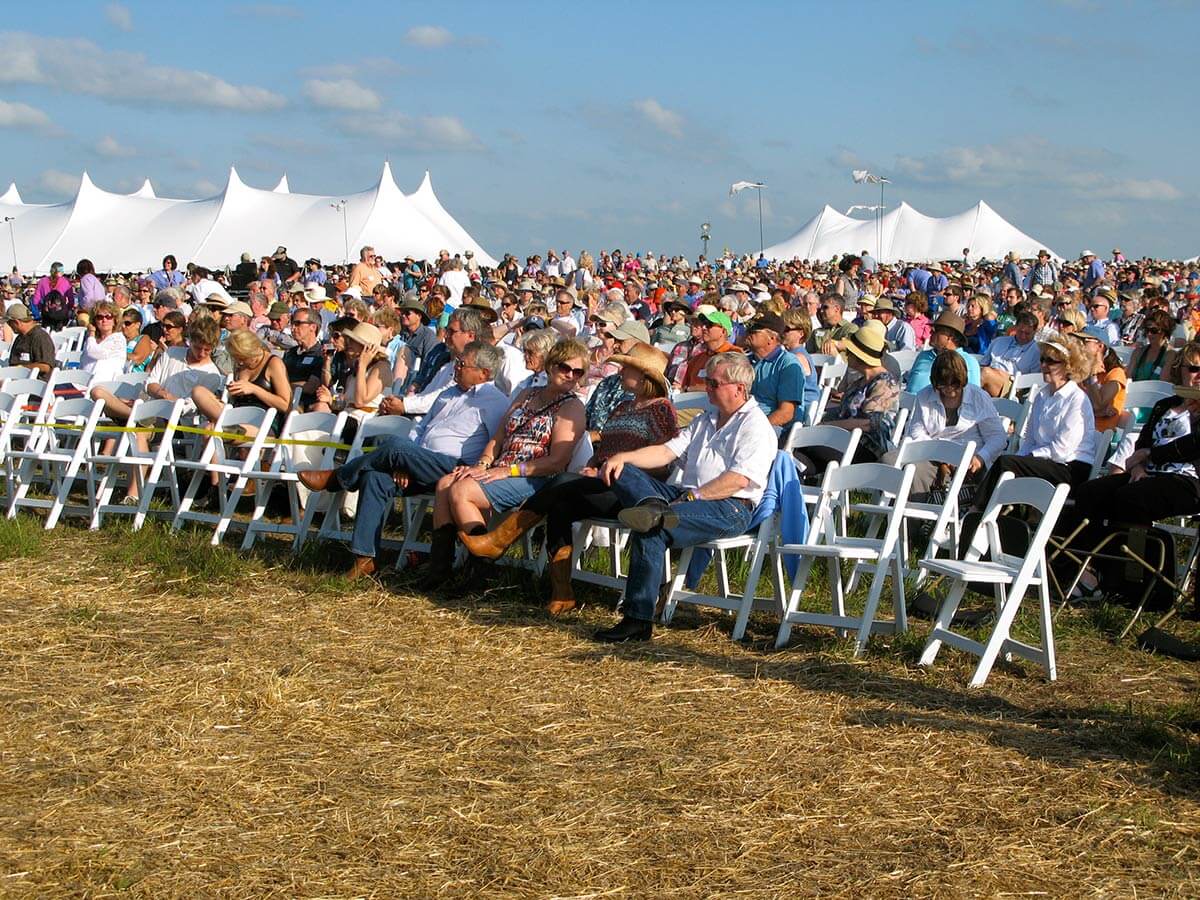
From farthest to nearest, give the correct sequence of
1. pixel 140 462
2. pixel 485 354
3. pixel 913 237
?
pixel 913 237 < pixel 140 462 < pixel 485 354

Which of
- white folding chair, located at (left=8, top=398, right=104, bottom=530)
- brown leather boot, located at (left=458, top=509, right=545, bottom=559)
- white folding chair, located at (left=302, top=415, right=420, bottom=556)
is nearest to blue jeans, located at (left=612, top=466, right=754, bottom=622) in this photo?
brown leather boot, located at (left=458, top=509, right=545, bottom=559)

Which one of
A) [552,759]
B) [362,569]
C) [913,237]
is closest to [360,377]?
[362,569]

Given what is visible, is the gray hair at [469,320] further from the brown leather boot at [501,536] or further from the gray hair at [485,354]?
the brown leather boot at [501,536]

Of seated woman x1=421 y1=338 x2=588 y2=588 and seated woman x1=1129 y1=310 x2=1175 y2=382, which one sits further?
seated woman x1=1129 y1=310 x2=1175 y2=382

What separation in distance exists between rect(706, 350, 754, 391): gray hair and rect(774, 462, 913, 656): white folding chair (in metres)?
0.57

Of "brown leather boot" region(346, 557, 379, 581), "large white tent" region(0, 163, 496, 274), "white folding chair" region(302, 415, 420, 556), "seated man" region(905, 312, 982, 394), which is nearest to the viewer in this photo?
"brown leather boot" region(346, 557, 379, 581)

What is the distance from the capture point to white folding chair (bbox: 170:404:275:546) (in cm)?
839

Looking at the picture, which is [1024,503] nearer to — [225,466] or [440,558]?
[440,558]

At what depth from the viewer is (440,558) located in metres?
7.14

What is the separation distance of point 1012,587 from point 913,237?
144ft

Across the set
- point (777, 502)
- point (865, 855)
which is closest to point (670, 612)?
point (777, 502)

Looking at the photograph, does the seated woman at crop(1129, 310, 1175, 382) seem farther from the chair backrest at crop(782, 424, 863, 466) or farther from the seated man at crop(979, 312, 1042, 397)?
the chair backrest at crop(782, 424, 863, 466)

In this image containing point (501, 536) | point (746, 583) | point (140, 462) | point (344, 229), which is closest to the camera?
point (746, 583)

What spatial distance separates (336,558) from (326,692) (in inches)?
94.8
